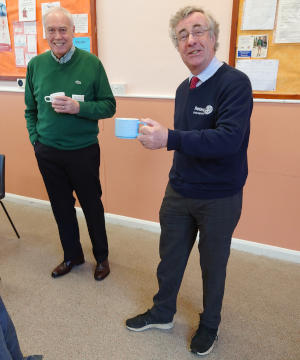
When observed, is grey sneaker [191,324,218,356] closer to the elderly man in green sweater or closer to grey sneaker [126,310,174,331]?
grey sneaker [126,310,174,331]

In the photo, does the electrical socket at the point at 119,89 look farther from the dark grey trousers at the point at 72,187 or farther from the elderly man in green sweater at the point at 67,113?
the dark grey trousers at the point at 72,187

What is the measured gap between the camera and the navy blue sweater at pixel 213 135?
1.13 m

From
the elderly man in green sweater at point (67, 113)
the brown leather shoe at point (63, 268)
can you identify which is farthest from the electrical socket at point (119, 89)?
the brown leather shoe at point (63, 268)

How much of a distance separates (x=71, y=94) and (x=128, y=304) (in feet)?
4.23

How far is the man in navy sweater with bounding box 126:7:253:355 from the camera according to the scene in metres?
1.14

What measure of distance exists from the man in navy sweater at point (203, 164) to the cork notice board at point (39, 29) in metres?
1.40

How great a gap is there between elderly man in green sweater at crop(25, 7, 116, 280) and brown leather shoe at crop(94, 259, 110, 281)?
0.23 meters

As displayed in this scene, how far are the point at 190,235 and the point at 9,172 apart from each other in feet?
8.09

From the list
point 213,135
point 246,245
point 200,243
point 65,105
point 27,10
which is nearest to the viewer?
point 213,135

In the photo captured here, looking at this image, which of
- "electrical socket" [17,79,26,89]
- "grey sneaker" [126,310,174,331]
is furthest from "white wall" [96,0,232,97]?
"grey sneaker" [126,310,174,331]

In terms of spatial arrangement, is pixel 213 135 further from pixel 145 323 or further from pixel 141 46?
pixel 141 46

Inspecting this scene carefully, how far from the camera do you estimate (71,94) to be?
1.78m

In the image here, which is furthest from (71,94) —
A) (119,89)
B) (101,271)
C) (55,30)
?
(101,271)

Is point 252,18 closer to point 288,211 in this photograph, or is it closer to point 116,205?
point 288,211
